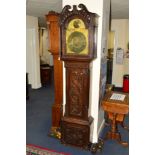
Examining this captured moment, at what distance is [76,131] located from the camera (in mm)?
3059

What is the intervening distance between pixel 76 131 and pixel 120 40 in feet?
13.5

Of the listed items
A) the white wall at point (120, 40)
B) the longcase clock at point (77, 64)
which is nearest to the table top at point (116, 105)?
the longcase clock at point (77, 64)

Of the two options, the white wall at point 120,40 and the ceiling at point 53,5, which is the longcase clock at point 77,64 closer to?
the ceiling at point 53,5

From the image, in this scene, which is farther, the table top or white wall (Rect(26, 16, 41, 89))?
white wall (Rect(26, 16, 41, 89))

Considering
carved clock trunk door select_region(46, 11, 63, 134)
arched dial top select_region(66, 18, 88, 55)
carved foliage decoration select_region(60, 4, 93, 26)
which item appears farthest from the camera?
carved clock trunk door select_region(46, 11, 63, 134)

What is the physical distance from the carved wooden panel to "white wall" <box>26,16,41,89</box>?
371 centimetres

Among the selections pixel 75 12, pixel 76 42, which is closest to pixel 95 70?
pixel 76 42

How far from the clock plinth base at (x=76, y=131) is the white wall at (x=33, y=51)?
12.2 feet

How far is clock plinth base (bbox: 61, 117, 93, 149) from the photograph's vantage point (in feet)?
9.85

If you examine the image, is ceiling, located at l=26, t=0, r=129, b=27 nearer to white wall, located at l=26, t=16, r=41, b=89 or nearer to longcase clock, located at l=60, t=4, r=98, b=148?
longcase clock, located at l=60, t=4, r=98, b=148

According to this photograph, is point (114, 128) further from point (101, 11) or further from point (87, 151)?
point (101, 11)

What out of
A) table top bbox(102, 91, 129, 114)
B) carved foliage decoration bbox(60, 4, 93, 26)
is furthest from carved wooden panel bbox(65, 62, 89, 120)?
carved foliage decoration bbox(60, 4, 93, 26)
